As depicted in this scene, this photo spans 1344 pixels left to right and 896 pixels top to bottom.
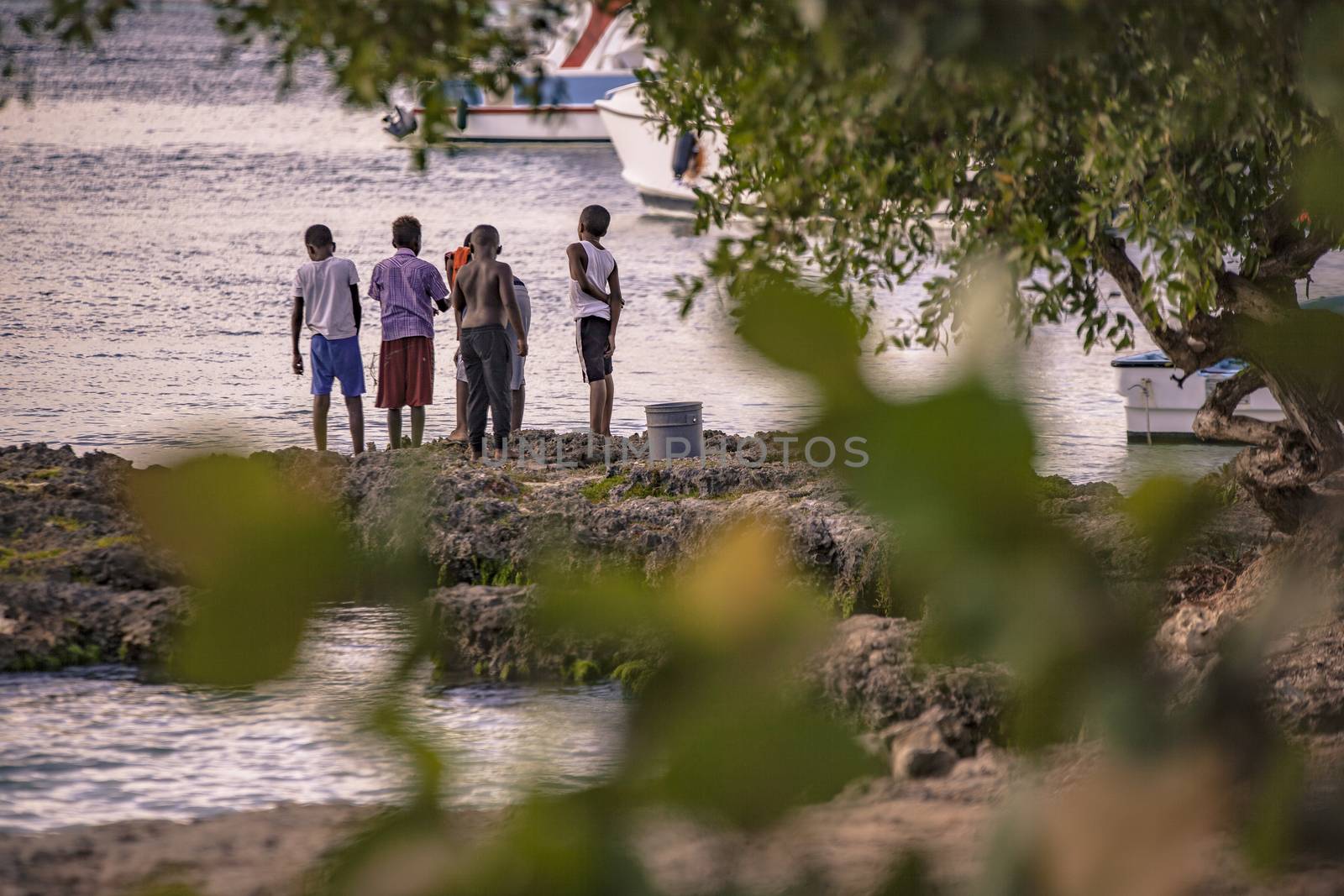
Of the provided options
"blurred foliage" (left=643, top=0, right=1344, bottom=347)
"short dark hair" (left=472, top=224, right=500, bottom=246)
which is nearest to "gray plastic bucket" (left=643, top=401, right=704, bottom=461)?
"short dark hair" (left=472, top=224, right=500, bottom=246)

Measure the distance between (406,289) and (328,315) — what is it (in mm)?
545

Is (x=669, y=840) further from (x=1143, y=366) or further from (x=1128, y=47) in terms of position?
(x=1143, y=366)

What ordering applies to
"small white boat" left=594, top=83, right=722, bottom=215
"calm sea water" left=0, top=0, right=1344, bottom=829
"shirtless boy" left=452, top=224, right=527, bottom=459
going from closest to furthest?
1. "calm sea water" left=0, top=0, right=1344, bottom=829
2. "shirtless boy" left=452, top=224, right=527, bottom=459
3. "small white boat" left=594, top=83, right=722, bottom=215

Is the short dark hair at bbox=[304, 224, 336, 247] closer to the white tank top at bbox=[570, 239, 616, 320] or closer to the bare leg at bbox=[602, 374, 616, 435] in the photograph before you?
the white tank top at bbox=[570, 239, 616, 320]

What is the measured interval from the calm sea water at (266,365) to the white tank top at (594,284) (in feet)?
2.72

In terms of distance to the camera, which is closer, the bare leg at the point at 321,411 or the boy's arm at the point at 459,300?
the boy's arm at the point at 459,300

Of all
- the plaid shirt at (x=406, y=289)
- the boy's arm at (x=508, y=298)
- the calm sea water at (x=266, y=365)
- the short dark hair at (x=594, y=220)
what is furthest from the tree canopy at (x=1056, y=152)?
the plaid shirt at (x=406, y=289)

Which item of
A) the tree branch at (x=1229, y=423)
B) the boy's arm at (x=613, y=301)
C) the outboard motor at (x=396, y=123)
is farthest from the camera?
the boy's arm at (x=613, y=301)

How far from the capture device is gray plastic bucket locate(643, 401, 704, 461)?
11125mm

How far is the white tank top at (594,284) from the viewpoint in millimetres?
10945

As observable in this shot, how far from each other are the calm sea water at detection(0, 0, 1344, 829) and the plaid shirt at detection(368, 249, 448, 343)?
2.41 ft

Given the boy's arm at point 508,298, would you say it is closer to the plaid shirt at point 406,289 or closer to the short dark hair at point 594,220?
the plaid shirt at point 406,289

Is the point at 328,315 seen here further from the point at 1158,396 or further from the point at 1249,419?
the point at 1158,396

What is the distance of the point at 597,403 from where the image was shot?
1189 centimetres
